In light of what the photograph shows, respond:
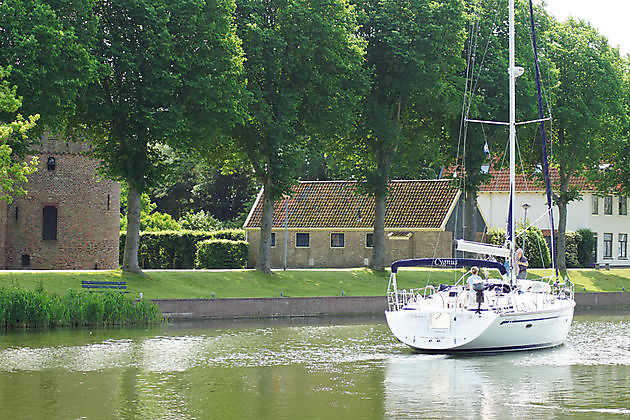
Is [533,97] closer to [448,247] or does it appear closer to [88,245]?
[448,247]

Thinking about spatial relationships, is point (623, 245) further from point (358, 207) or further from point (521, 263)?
point (521, 263)

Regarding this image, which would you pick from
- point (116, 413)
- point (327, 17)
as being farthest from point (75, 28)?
point (116, 413)

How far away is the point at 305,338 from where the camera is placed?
116ft

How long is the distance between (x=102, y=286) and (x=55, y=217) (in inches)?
786

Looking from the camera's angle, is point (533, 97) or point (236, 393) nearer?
point (236, 393)

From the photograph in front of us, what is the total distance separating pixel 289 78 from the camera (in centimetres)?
5191

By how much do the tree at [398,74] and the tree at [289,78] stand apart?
218 centimetres

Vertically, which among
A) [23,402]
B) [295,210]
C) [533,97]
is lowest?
[23,402]

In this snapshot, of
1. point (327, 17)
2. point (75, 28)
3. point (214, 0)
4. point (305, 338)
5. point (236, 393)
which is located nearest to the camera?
point (236, 393)

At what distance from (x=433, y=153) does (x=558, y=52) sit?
10152 mm

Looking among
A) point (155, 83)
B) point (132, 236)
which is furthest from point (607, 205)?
point (155, 83)

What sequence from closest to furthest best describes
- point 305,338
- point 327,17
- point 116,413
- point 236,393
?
1. point 116,413
2. point 236,393
3. point 305,338
4. point 327,17

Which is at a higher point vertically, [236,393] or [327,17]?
[327,17]

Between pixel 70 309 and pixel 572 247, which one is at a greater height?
pixel 572 247
